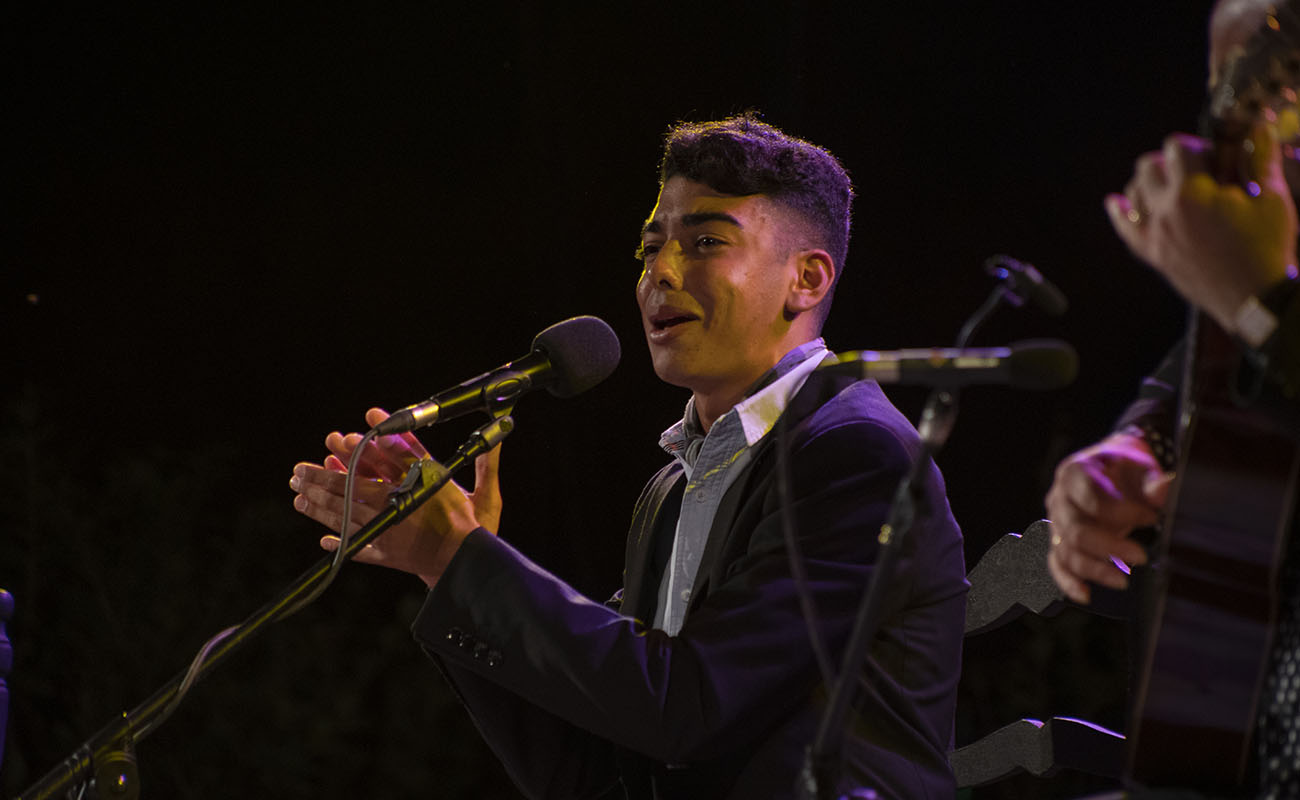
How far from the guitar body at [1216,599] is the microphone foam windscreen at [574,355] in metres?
1.00

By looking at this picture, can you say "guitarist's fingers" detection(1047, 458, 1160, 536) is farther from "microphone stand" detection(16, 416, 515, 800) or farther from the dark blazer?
"microphone stand" detection(16, 416, 515, 800)

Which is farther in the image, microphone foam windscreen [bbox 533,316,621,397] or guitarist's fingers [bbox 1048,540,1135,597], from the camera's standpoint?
microphone foam windscreen [bbox 533,316,621,397]

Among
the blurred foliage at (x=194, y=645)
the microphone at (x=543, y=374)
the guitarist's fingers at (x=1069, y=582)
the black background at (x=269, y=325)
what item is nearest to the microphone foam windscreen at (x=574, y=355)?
the microphone at (x=543, y=374)

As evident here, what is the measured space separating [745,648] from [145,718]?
0.85 meters

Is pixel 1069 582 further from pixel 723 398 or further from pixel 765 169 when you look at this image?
pixel 765 169

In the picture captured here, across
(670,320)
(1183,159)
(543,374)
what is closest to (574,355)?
(543,374)

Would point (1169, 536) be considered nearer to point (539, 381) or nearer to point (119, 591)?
point (539, 381)

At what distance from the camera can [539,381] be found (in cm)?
200

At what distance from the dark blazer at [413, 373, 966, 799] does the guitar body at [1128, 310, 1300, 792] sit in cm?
51

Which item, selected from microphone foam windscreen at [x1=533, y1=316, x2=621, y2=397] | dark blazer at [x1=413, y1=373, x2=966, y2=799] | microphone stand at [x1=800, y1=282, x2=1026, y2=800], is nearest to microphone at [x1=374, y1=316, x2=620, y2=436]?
microphone foam windscreen at [x1=533, y1=316, x2=621, y2=397]

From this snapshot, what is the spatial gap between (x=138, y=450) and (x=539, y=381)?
279 centimetres

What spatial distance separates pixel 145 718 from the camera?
1.72m

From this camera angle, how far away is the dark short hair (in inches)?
104

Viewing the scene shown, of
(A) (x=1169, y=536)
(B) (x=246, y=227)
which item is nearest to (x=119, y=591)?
(B) (x=246, y=227)
